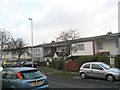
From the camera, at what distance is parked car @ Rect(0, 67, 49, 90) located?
7127 millimetres

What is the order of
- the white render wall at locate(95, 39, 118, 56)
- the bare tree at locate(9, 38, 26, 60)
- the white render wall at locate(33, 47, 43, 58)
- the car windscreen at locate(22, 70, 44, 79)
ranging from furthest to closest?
the bare tree at locate(9, 38, 26, 60) → the white render wall at locate(33, 47, 43, 58) → the white render wall at locate(95, 39, 118, 56) → the car windscreen at locate(22, 70, 44, 79)

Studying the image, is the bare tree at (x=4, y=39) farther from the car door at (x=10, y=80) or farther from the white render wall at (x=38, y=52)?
the car door at (x=10, y=80)

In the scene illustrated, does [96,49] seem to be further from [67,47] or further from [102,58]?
[102,58]

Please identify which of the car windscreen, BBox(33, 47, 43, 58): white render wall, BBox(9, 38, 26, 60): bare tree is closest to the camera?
the car windscreen

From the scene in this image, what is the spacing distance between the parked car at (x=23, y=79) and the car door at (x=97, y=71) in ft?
24.3

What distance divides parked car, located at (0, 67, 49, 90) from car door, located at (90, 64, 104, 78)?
740 cm

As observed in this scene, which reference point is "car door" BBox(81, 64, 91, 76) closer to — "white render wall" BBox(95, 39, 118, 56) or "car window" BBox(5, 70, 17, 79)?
"car window" BBox(5, 70, 17, 79)

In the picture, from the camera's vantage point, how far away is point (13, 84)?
726 centimetres

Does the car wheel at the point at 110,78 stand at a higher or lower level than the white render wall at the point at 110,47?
lower

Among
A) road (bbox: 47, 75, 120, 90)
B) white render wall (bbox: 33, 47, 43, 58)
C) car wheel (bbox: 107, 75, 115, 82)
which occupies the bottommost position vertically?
road (bbox: 47, 75, 120, 90)

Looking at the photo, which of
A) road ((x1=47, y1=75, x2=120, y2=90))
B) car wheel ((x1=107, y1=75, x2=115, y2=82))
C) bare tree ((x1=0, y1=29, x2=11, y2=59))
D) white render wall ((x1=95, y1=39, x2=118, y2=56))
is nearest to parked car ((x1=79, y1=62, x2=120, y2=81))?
car wheel ((x1=107, y1=75, x2=115, y2=82))

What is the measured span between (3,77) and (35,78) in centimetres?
192


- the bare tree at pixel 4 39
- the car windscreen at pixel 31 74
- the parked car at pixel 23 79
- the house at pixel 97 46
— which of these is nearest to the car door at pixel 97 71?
the parked car at pixel 23 79

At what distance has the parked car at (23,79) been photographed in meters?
7.13
